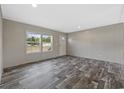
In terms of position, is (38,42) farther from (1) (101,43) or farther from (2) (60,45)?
(1) (101,43)

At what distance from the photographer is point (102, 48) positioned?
577 cm

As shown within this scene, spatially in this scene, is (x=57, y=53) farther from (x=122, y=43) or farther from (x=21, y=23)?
(x=122, y=43)

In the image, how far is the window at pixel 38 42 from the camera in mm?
4914

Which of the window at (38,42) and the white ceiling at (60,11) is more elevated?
the white ceiling at (60,11)

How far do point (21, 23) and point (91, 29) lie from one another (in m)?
4.79

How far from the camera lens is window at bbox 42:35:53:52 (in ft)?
19.2

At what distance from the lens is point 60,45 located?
7371 mm

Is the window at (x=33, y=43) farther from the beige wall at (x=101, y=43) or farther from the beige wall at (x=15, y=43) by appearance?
the beige wall at (x=101, y=43)

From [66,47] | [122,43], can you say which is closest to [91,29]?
[122,43]

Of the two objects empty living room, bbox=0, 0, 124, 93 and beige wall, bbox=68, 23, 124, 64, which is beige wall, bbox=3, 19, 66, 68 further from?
beige wall, bbox=68, 23, 124, 64

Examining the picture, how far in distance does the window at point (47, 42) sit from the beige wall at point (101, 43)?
2309 mm

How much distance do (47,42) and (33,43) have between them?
1.22 m

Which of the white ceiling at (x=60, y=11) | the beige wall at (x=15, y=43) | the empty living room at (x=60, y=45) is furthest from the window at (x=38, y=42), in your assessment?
the white ceiling at (x=60, y=11)

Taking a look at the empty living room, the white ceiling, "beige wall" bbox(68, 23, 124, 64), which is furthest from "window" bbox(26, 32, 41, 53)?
"beige wall" bbox(68, 23, 124, 64)
